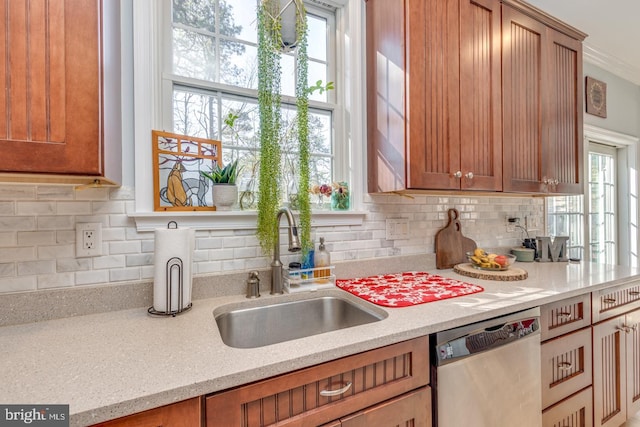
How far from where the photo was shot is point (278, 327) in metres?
1.27

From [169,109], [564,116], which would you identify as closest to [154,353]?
[169,109]

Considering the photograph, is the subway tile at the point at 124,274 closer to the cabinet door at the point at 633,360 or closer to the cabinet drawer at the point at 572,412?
the cabinet drawer at the point at 572,412

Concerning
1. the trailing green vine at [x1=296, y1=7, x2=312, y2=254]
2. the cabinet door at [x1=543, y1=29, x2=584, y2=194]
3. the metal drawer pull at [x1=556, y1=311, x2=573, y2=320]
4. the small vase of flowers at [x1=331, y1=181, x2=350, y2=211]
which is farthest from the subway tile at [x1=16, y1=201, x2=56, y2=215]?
the cabinet door at [x1=543, y1=29, x2=584, y2=194]

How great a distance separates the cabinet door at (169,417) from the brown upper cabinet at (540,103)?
1.86 m

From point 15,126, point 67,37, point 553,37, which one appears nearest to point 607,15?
point 553,37

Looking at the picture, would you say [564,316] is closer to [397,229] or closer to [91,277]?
[397,229]

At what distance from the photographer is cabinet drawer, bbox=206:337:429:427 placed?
A: 717 millimetres

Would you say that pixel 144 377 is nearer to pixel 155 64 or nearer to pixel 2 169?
pixel 2 169

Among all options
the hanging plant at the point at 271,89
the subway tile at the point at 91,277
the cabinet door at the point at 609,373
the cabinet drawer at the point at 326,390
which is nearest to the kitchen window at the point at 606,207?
the cabinet door at the point at 609,373

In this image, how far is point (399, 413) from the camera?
93cm

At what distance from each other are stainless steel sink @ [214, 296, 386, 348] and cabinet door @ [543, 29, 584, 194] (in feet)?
5.29

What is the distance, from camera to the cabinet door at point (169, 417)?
2.03ft

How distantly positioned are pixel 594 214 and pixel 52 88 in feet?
13.6

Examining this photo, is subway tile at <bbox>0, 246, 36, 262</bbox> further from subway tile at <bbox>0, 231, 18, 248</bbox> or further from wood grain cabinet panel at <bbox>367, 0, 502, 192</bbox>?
wood grain cabinet panel at <bbox>367, 0, 502, 192</bbox>
